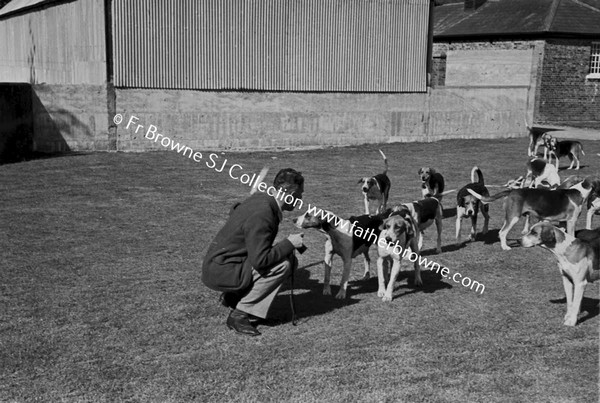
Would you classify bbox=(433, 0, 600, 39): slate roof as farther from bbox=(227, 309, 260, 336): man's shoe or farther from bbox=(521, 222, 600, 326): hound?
bbox=(227, 309, 260, 336): man's shoe

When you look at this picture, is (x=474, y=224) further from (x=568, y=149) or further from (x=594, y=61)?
(x=594, y=61)

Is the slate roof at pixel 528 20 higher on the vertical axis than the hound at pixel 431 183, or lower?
higher

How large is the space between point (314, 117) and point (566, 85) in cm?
1655

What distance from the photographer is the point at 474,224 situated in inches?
418

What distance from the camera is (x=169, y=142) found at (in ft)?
66.6

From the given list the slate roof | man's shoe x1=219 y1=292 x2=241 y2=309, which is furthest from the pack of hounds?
the slate roof

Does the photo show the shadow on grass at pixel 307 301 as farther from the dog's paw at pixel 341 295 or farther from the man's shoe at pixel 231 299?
the man's shoe at pixel 231 299

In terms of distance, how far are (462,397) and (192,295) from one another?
3433 millimetres

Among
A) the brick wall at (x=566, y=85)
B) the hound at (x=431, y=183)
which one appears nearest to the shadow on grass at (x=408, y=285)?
the hound at (x=431, y=183)

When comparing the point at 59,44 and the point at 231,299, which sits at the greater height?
the point at 59,44

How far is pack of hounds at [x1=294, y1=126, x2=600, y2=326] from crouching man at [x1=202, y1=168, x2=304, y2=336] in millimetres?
1043

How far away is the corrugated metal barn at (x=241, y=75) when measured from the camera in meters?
19.7

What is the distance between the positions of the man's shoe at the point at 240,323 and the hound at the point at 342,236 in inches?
52.4

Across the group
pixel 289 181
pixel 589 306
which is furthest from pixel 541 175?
→ pixel 289 181
